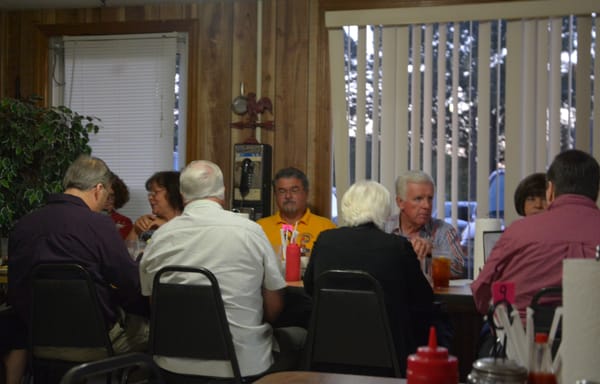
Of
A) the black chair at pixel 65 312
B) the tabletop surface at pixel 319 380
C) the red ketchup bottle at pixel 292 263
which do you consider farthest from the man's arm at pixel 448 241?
the tabletop surface at pixel 319 380

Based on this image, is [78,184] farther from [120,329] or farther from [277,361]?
[277,361]

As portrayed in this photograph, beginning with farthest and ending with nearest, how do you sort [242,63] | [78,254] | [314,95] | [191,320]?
[242,63], [314,95], [78,254], [191,320]

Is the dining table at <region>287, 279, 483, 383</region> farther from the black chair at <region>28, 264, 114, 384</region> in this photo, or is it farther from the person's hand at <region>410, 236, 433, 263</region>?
the black chair at <region>28, 264, 114, 384</region>

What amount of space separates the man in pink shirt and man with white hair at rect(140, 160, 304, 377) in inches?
31.4

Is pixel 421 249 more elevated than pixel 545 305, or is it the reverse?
pixel 421 249

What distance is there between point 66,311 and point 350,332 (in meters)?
1.10

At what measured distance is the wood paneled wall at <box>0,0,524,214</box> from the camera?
221 inches

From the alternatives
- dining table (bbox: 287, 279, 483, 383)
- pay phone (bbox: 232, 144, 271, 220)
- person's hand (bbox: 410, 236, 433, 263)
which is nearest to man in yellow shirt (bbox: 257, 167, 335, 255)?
pay phone (bbox: 232, 144, 271, 220)

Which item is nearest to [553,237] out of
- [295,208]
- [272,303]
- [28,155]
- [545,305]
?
[545,305]

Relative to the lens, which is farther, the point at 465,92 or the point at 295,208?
the point at 465,92

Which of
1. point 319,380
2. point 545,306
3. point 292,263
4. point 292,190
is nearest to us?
point 319,380

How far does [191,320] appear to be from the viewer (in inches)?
113

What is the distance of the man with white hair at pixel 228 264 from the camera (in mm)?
2941

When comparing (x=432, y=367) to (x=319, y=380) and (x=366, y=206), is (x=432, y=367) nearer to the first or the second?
(x=319, y=380)
